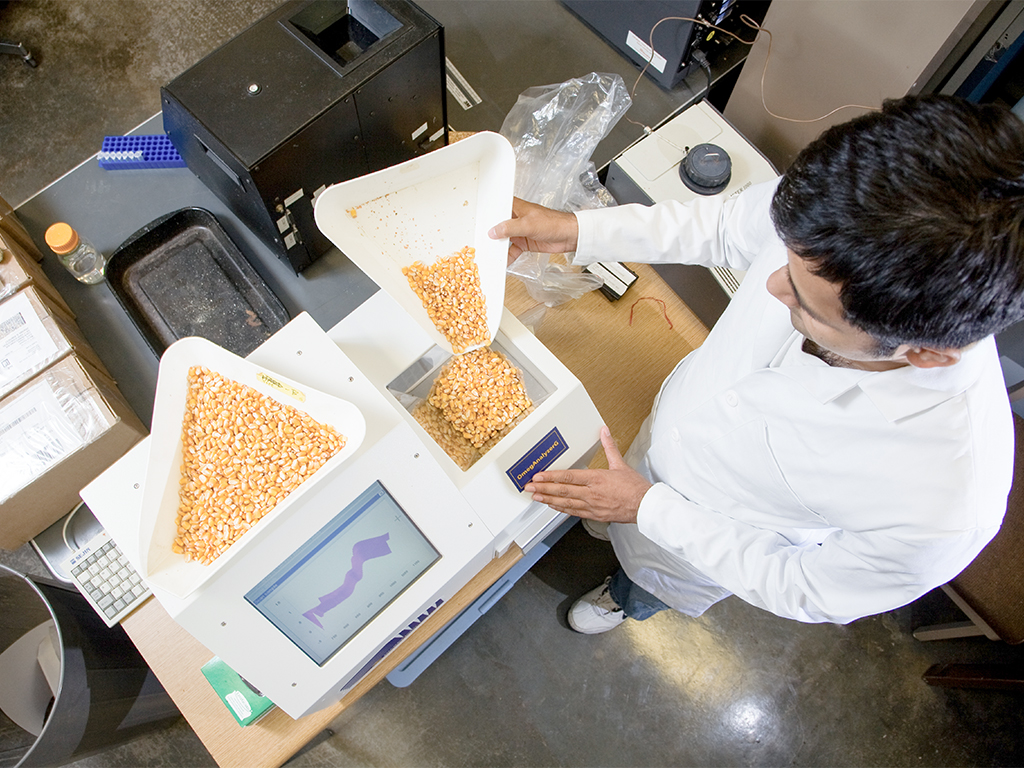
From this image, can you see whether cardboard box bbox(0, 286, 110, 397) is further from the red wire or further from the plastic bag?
the red wire

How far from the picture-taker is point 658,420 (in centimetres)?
122

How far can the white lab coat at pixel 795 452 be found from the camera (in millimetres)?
784

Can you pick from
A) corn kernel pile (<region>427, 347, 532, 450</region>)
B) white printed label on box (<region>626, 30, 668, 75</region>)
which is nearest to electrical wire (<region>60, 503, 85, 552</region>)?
corn kernel pile (<region>427, 347, 532, 450</region>)

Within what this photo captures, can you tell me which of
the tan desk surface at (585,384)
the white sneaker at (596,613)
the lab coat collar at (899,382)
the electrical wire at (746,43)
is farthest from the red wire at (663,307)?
the white sneaker at (596,613)

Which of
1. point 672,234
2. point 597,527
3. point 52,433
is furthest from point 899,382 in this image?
point 52,433

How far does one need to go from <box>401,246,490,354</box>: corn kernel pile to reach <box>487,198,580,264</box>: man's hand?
0.38ft

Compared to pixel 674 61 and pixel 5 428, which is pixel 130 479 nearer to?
pixel 5 428

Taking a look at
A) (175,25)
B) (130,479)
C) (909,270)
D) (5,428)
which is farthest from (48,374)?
(175,25)

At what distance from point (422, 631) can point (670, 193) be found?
105 cm

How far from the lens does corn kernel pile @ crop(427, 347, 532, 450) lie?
1080 millimetres

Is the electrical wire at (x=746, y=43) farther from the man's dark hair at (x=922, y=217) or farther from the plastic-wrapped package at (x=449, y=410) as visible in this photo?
the man's dark hair at (x=922, y=217)

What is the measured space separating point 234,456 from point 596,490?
57 centimetres

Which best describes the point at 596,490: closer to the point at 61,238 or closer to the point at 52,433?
the point at 52,433

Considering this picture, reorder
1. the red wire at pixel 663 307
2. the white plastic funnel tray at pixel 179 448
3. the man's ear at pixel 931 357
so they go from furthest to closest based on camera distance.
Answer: the red wire at pixel 663 307
the white plastic funnel tray at pixel 179 448
the man's ear at pixel 931 357
